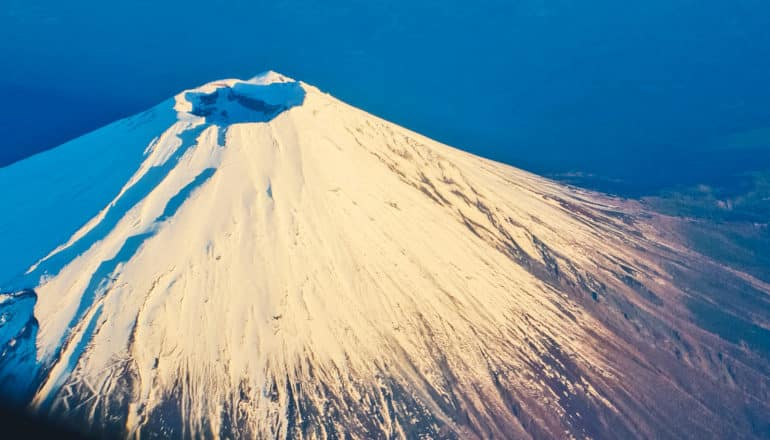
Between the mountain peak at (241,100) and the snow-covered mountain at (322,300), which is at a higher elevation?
the mountain peak at (241,100)

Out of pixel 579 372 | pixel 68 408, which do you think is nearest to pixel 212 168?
pixel 68 408

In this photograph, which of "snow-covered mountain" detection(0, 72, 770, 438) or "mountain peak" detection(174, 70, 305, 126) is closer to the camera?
"snow-covered mountain" detection(0, 72, 770, 438)

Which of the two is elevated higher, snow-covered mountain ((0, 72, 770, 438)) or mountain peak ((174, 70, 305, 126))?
mountain peak ((174, 70, 305, 126))

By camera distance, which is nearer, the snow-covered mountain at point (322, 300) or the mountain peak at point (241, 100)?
the snow-covered mountain at point (322, 300)

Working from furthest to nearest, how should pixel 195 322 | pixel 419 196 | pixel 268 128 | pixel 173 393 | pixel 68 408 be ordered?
pixel 419 196
pixel 268 128
pixel 195 322
pixel 173 393
pixel 68 408

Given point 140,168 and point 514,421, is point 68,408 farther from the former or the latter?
point 514,421

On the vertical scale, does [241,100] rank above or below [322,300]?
above

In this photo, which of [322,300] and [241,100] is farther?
[241,100]

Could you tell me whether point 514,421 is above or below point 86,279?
below
